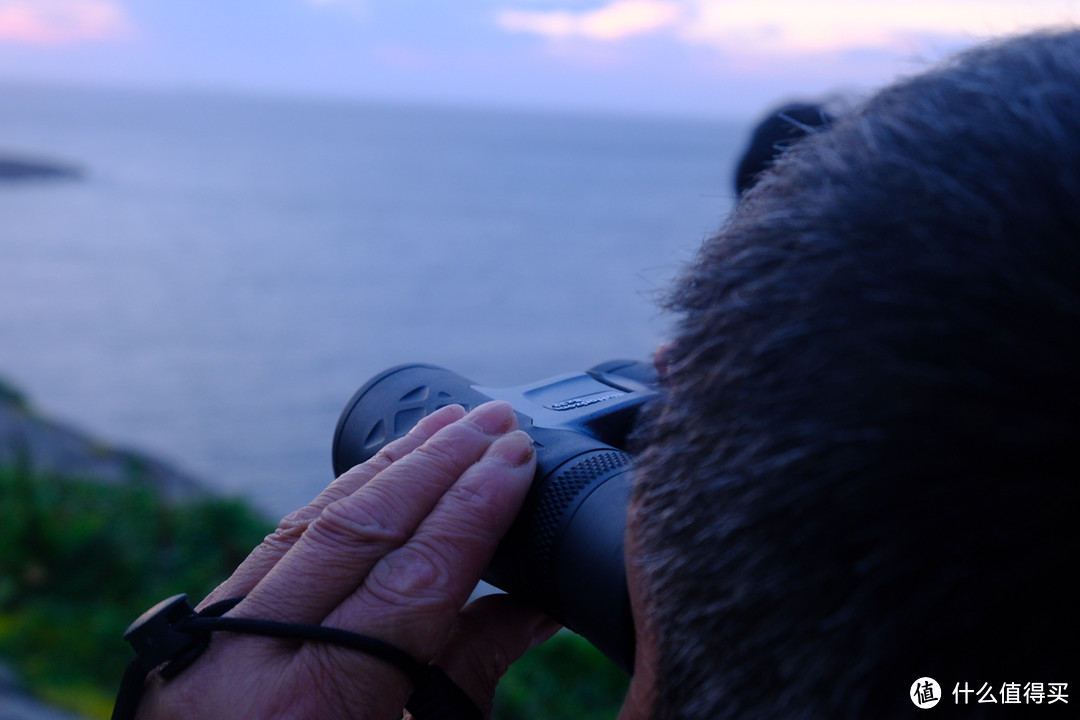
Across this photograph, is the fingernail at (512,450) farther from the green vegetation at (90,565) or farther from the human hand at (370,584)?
the green vegetation at (90,565)

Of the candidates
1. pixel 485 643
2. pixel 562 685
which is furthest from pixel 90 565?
pixel 485 643

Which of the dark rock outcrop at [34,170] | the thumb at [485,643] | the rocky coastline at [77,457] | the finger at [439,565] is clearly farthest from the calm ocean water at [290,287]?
the rocky coastline at [77,457]

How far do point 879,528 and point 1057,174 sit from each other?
21 centimetres

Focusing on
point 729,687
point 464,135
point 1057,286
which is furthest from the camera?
point 464,135

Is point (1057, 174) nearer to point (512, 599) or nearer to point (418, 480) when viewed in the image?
point (418, 480)

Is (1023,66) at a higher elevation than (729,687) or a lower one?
higher

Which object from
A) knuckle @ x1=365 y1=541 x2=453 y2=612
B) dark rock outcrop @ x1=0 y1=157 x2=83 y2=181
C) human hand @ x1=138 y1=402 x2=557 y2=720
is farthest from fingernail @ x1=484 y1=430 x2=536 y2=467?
dark rock outcrop @ x1=0 y1=157 x2=83 y2=181

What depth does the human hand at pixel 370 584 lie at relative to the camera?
2.82 ft

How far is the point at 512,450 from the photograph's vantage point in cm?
98

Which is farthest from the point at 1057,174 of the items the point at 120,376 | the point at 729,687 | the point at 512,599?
the point at 120,376

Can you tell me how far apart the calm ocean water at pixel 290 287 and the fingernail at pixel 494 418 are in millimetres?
194

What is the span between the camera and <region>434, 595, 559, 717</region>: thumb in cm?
109

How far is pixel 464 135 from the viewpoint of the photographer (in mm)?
81688

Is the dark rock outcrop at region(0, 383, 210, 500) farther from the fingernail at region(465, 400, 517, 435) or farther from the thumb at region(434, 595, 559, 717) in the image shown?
the fingernail at region(465, 400, 517, 435)
